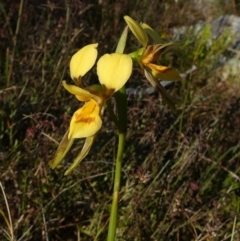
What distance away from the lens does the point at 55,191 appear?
2.50 metres

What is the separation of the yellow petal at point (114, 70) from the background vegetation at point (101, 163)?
0.62 metres

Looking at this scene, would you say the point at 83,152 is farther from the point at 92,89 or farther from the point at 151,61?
the point at 151,61

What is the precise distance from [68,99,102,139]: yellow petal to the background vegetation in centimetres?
53

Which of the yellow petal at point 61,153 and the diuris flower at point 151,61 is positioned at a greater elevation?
the diuris flower at point 151,61

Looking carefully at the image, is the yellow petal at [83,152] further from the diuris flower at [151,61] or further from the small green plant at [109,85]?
the diuris flower at [151,61]

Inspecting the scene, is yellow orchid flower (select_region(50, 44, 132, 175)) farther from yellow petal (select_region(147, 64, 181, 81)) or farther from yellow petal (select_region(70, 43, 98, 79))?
yellow petal (select_region(147, 64, 181, 81))

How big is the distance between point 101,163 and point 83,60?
1258mm

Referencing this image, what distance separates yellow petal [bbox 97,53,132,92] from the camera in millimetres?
1257

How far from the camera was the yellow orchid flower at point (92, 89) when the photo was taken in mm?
1264

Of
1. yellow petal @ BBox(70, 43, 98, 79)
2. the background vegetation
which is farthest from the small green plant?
the background vegetation

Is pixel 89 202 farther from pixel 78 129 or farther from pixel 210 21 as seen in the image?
pixel 210 21

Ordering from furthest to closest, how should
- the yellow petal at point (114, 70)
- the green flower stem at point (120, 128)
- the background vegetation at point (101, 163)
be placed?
1. the background vegetation at point (101, 163)
2. the green flower stem at point (120, 128)
3. the yellow petal at point (114, 70)

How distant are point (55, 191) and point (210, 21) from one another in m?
3.12

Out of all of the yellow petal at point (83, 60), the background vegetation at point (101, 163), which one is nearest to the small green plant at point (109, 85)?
the yellow petal at point (83, 60)
